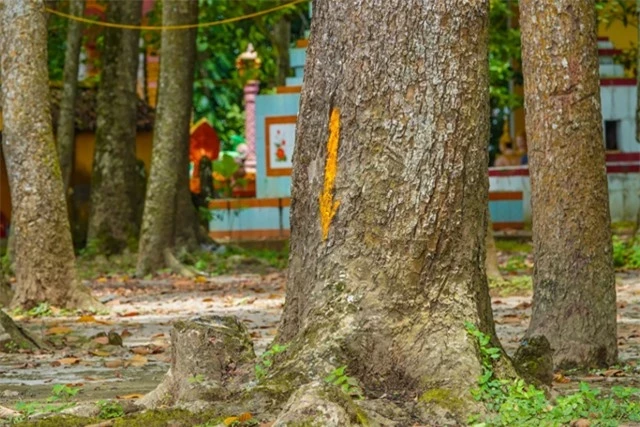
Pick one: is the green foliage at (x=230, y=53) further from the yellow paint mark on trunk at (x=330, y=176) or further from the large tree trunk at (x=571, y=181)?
the yellow paint mark on trunk at (x=330, y=176)

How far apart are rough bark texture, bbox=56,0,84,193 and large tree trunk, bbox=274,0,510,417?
15.4 metres

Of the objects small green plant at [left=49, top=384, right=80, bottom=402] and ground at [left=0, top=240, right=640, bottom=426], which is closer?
small green plant at [left=49, top=384, right=80, bottom=402]

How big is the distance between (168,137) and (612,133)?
12.1 metres

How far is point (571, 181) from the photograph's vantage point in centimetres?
849

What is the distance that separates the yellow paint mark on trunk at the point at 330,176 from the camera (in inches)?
244

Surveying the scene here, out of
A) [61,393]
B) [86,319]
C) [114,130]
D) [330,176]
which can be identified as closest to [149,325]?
[86,319]

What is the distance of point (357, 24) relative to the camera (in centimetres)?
620

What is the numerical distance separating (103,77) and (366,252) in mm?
16165

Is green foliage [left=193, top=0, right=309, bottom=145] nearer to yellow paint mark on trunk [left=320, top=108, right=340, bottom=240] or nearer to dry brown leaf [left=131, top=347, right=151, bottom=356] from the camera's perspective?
dry brown leaf [left=131, top=347, right=151, bottom=356]

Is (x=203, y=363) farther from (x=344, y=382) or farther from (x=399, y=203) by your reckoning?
(x=399, y=203)

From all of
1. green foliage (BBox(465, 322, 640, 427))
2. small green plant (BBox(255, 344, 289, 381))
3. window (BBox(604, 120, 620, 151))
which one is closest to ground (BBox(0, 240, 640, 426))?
small green plant (BBox(255, 344, 289, 381))

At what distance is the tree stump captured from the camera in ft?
20.5

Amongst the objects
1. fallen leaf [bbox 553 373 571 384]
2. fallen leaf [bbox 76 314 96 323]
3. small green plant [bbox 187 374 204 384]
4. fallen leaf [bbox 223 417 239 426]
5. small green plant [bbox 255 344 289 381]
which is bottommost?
fallen leaf [bbox 76 314 96 323]

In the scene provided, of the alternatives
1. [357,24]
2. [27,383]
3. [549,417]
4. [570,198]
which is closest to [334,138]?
[357,24]
